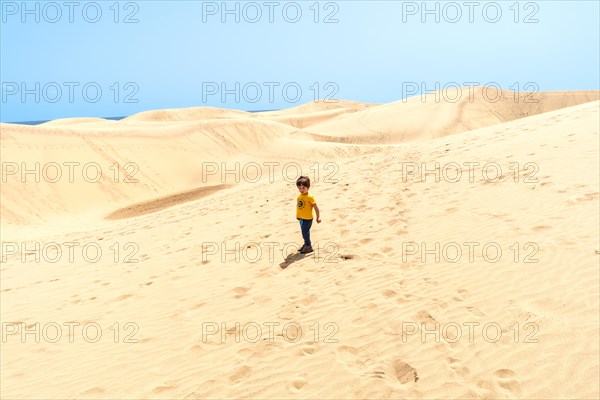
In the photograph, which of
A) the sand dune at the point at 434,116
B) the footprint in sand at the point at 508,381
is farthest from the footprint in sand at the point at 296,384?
the sand dune at the point at 434,116

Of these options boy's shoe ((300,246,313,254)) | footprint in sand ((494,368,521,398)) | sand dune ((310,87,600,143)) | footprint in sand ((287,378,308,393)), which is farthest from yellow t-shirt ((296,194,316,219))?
sand dune ((310,87,600,143))

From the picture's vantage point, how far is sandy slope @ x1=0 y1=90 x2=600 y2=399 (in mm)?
3723

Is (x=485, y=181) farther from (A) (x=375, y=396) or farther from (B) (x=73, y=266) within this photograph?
(B) (x=73, y=266)

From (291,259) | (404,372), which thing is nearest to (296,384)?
(404,372)

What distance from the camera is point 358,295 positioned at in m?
5.14

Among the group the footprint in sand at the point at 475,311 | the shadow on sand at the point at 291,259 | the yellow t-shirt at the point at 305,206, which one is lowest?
the shadow on sand at the point at 291,259

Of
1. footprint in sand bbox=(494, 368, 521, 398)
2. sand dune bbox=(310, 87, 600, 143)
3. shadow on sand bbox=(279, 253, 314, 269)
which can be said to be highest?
sand dune bbox=(310, 87, 600, 143)

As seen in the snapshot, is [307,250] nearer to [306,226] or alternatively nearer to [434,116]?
[306,226]

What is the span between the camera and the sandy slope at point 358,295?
3723mm

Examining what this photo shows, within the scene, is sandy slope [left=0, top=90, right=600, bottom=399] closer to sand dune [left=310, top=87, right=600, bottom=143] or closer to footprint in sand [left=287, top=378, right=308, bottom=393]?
footprint in sand [left=287, top=378, right=308, bottom=393]

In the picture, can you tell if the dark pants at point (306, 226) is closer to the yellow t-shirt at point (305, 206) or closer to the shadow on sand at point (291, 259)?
the yellow t-shirt at point (305, 206)

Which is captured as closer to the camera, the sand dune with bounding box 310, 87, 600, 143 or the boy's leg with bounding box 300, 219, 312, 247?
the boy's leg with bounding box 300, 219, 312, 247

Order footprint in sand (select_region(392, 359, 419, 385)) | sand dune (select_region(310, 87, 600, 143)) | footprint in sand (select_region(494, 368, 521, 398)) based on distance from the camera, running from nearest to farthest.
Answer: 1. footprint in sand (select_region(494, 368, 521, 398))
2. footprint in sand (select_region(392, 359, 419, 385))
3. sand dune (select_region(310, 87, 600, 143))

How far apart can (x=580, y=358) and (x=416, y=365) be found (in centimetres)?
139
